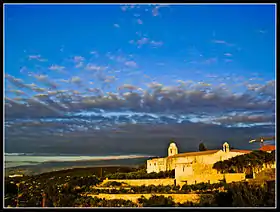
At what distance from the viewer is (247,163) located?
1405 cm

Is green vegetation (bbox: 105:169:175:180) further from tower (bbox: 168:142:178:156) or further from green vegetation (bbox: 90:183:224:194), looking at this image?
tower (bbox: 168:142:178:156)

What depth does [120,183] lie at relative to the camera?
1248 cm

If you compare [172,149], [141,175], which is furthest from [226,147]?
Result: [141,175]

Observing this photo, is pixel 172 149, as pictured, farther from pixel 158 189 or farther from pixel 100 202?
pixel 100 202

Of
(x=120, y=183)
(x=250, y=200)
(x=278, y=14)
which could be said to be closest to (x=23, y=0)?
(x=278, y=14)

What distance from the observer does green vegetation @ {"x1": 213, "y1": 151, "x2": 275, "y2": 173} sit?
44.2ft

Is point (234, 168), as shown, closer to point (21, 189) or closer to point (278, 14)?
point (21, 189)

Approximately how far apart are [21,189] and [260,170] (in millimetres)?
8478

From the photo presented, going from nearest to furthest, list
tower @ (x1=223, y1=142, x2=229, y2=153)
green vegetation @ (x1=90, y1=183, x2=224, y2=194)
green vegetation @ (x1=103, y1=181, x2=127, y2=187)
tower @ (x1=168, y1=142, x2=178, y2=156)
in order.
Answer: green vegetation @ (x1=90, y1=183, x2=224, y2=194) < green vegetation @ (x1=103, y1=181, x2=127, y2=187) < tower @ (x1=223, y1=142, x2=229, y2=153) < tower @ (x1=168, y1=142, x2=178, y2=156)

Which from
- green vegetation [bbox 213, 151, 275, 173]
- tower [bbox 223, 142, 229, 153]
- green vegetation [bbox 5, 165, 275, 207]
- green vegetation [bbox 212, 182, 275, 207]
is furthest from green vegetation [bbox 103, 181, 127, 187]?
tower [bbox 223, 142, 229, 153]

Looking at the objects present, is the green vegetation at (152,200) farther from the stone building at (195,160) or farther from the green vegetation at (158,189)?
the stone building at (195,160)

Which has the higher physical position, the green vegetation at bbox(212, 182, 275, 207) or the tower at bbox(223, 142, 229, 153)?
the tower at bbox(223, 142, 229, 153)

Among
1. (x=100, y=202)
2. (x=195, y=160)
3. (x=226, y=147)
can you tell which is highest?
(x=226, y=147)

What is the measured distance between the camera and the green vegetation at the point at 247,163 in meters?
13.5
